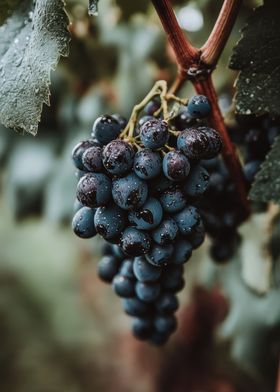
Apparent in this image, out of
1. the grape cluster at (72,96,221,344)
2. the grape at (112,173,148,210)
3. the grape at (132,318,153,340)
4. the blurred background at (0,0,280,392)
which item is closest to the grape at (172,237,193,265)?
the grape cluster at (72,96,221,344)

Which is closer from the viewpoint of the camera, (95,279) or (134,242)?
(134,242)

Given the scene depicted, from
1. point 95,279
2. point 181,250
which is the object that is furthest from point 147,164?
point 95,279

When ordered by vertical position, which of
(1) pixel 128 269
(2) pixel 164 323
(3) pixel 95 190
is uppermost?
(3) pixel 95 190

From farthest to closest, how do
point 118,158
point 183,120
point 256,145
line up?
point 256,145, point 183,120, point 118,158

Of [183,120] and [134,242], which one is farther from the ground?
[183,120]

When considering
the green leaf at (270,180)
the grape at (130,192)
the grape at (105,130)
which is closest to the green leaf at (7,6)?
the grape at (105,130)

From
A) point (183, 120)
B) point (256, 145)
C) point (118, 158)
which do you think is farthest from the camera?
point (256, 145)

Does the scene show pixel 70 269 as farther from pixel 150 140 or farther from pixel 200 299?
pixel 150 140

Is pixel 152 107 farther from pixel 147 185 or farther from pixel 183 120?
pixel 147 185
